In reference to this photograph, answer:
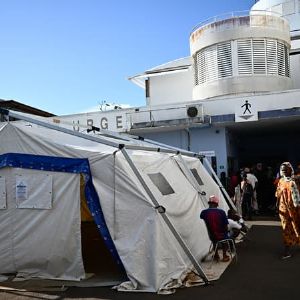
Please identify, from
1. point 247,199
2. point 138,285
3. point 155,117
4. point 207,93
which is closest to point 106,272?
point 138,285

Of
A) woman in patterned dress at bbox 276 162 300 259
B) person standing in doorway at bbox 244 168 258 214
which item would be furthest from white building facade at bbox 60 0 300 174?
woman in patterned dress at bbox 276 162 300 259

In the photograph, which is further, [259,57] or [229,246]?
[259,57]

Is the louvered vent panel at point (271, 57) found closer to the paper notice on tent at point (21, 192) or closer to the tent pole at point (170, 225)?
the tent pole at point (170, 225)

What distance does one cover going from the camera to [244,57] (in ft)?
59.6

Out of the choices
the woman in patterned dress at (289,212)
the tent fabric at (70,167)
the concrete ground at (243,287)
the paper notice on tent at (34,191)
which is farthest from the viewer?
the woman in patterned dress at (289,212)

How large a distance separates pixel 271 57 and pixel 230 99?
3718mm

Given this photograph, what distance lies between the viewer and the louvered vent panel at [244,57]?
59.4 feet

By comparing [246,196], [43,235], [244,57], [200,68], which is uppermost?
[244,57]

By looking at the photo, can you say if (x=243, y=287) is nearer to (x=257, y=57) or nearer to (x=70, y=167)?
(x=70, y=167)

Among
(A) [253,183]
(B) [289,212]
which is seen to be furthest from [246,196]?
(B) [289,212]

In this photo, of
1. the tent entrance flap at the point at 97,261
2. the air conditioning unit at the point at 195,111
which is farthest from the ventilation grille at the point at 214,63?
the tent entrance flap at the point at 97,261

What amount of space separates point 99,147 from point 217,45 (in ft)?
39.2

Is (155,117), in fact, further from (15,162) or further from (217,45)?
(15,162)

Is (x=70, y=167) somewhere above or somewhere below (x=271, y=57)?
below
